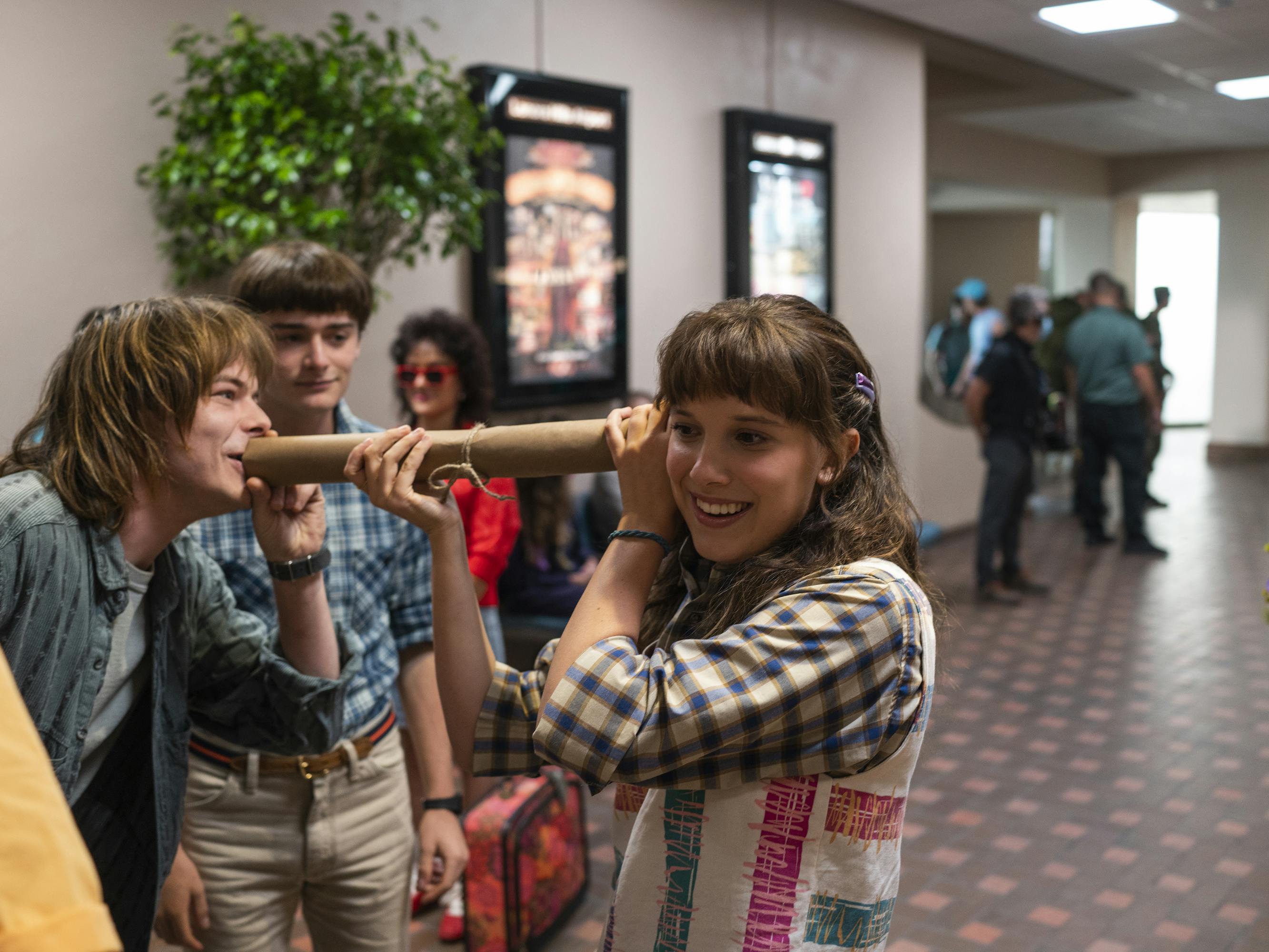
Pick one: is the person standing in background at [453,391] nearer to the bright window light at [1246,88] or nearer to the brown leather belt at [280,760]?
the brown leather belt at [280,760]

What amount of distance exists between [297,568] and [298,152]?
8.15ft

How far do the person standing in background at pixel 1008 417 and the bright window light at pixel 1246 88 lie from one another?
14.3ft

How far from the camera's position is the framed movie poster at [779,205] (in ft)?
22.5

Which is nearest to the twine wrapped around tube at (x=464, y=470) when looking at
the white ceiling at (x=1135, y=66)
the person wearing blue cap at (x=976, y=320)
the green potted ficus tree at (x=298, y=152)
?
the green potted ficus tree at (x=298, y=152)

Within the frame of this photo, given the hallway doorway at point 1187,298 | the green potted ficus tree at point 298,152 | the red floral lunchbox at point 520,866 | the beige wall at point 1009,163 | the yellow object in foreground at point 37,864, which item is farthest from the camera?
the hallway doorway at point 1187,298

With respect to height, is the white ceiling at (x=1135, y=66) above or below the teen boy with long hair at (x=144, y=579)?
above

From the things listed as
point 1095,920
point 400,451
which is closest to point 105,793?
point 400,451

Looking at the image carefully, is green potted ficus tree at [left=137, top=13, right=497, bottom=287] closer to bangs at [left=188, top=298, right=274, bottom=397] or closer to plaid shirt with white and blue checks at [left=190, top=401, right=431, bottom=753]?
plaid shirt with white and blue checks at [left=190, top=401, right=431, bottom=753]

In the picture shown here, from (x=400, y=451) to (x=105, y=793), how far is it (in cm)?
65

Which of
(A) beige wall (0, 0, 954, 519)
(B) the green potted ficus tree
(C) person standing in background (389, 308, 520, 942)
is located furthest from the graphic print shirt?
(B) the green potted ficus tree

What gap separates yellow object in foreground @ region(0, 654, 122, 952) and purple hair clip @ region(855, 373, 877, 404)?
3.00 ft

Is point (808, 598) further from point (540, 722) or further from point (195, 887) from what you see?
point (195, 887)

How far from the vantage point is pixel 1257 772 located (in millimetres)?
4387

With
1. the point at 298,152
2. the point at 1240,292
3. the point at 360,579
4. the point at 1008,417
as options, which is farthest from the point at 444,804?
the point at 1240,292
